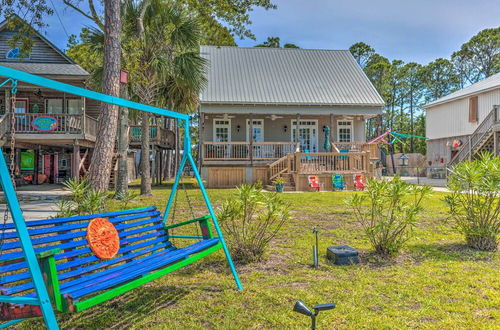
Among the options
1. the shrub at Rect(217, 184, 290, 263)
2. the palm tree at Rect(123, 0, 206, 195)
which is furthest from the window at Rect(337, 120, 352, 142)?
the shrub at Rect(217, 184, 290, 263)

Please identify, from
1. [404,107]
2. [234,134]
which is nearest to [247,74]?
[234,134]

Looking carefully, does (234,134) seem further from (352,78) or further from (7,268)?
(7,268)

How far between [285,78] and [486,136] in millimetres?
11881

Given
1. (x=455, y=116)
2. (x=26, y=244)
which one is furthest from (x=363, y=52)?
(x=26, y=244)

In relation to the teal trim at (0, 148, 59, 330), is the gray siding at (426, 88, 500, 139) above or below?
above

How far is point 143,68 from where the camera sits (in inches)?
471

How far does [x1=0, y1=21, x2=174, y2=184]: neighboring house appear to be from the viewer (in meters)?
13.8

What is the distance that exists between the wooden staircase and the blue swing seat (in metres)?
19.7

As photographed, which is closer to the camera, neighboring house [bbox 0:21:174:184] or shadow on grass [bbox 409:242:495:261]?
shadow on grass [bbox 409:242:495:261]

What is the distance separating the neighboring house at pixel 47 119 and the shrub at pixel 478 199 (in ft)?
43.4


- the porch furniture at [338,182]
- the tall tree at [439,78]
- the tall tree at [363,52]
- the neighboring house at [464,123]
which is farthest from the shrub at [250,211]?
the tall tree at [439,78]

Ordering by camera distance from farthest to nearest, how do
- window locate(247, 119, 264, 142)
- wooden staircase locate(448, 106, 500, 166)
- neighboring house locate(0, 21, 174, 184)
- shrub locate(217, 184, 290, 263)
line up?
window locate(247, 119, 264, 142) < wooden staircase locate(448, 106, 500, 166) < neighboring house locate(0, 21, 174, 184) < shrub locate(217, 184, 290, 263)

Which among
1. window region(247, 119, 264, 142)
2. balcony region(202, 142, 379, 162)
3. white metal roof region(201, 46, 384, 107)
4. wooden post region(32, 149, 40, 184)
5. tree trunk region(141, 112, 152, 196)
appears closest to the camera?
tree trunk region(141, 112, 152, 196)

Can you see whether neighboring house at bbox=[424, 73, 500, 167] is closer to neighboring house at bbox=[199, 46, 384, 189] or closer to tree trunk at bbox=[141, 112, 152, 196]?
neighboring house at bbox=[199, 46, 384, 189]
